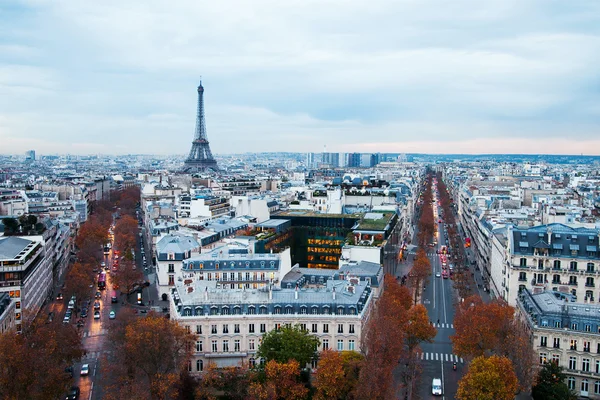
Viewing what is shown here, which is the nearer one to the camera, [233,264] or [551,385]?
[551,385]

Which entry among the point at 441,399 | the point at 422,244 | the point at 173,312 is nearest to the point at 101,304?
the point at 173,312

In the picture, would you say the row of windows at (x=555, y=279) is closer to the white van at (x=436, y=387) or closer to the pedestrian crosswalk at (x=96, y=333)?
the white van at (x=436, y=387)

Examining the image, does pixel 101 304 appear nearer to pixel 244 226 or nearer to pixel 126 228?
pixel 244 226

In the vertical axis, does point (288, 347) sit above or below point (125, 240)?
above

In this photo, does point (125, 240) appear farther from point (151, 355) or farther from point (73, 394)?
point (151, 355)

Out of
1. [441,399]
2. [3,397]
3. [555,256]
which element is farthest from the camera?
[555,256]

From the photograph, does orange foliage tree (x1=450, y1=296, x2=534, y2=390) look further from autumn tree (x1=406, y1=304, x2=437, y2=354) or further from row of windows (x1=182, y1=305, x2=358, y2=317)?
row of windows (x1=182, y1=305, x2=358, y2=317)

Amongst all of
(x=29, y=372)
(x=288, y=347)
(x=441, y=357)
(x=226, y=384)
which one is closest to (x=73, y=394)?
(x=29, y=372)
